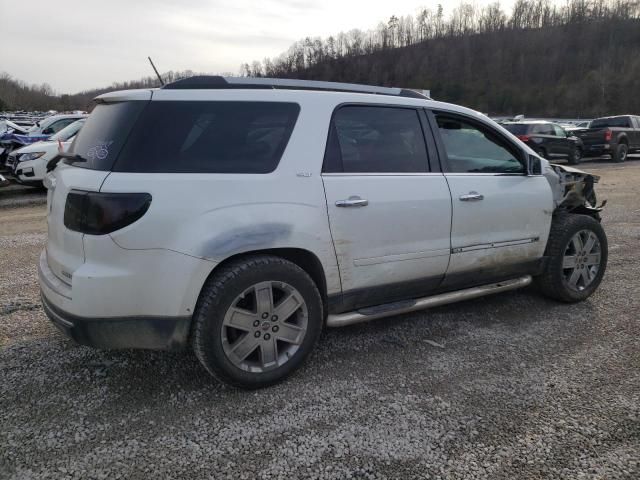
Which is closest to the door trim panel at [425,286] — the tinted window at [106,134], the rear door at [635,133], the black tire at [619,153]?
the tinted window at [106,134]

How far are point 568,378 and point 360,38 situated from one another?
13693cm

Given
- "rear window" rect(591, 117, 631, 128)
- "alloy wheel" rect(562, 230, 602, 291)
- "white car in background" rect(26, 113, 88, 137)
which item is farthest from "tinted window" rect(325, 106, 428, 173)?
"rear window" rect(591, 117, 631, 128)

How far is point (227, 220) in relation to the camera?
278 cm

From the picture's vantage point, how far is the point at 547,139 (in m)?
18.2

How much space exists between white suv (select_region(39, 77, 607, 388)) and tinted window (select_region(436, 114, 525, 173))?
0.07 ft

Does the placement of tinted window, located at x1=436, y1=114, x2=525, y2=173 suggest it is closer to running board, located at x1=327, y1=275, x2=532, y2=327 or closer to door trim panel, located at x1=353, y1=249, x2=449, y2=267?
door trim panel, located at x1=353, y1=249, x2=449, y2=267

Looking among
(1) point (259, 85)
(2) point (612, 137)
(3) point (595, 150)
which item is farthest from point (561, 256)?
(2) point (612, 137)

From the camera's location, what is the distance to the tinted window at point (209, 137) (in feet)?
9.02

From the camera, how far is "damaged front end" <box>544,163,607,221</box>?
4.36 metres

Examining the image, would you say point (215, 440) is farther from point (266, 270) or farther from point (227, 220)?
point (227, 220)

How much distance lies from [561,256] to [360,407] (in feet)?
8.03

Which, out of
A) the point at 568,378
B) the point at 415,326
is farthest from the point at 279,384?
the point at 568,378

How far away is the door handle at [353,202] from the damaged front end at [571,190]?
198 cm

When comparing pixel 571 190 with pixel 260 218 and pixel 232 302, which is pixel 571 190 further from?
pixel 232 302
